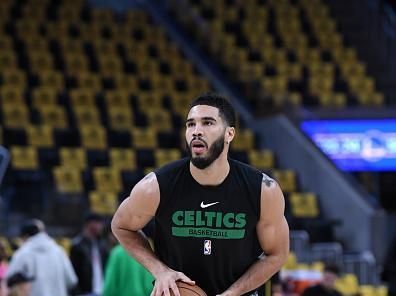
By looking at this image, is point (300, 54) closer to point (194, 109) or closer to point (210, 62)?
point (210, 62)

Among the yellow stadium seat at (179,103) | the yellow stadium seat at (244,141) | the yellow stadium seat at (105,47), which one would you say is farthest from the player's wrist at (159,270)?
the yellow stadium seat at (105,47)

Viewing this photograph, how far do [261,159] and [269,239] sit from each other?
14.8 m

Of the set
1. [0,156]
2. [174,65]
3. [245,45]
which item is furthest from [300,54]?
[0,156]

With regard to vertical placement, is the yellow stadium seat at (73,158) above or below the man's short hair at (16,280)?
above

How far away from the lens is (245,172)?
5434 mm

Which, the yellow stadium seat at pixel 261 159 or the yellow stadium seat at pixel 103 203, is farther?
the yellow stadium seat at pixel 261 159

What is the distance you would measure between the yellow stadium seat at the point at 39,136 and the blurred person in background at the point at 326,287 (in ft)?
26.8

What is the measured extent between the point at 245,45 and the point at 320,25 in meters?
2.40

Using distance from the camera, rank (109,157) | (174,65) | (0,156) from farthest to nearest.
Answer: (174,65) → (109,157) → (0,156)

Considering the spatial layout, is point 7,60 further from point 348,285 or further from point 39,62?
point 348,285

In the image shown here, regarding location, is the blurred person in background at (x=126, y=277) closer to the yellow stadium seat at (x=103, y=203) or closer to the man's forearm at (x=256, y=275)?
the man's forearm at (x=256, y=275)

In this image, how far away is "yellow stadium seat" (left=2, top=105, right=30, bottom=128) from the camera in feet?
61.4

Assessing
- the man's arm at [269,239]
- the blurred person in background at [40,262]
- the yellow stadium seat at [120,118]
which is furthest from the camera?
the yellow stadium seat at [120,118]

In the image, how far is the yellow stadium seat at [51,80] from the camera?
69.1 feet
